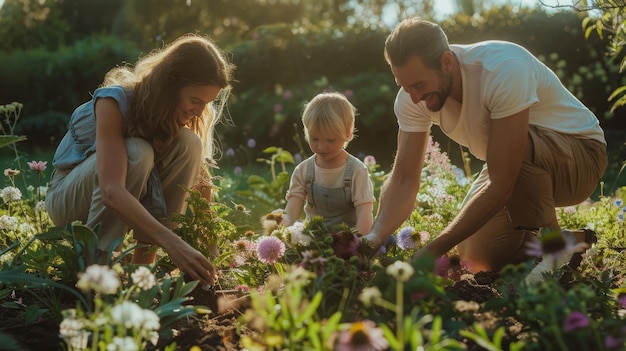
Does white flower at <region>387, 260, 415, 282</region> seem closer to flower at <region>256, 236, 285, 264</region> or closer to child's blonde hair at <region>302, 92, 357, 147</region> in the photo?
flower at <region>256, 236, 285, 264</region>

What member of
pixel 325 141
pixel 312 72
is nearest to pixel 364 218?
pixel 325 141

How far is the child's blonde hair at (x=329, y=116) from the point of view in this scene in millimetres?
3709

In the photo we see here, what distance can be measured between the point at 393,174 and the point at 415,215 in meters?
0.54

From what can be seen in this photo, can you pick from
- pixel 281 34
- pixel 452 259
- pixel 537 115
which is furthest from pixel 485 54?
pixel 281 34

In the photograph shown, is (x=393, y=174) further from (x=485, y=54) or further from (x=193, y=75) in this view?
(x=193, y=75)

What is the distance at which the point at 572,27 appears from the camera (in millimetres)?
8469

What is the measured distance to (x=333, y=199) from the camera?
390 cm

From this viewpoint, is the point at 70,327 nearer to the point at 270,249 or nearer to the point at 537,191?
the point at 270,249

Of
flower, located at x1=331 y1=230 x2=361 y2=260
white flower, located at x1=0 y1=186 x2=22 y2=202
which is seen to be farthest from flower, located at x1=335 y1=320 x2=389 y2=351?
white flower, located at x1=0 y1=186 x2=22 y2=202

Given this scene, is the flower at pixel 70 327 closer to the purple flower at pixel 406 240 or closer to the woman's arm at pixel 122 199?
the woman's arm at pixel 122 199

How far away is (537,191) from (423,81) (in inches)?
26.2

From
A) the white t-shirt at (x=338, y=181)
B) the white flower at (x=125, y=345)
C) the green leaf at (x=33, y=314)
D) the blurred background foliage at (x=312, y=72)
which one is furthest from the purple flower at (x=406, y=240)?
the blurred background foliage at (x=312, y=72)

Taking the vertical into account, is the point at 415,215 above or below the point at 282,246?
below

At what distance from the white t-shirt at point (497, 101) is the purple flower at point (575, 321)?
1461 mm
